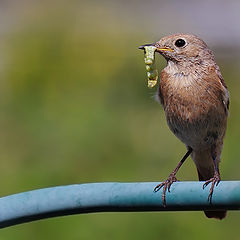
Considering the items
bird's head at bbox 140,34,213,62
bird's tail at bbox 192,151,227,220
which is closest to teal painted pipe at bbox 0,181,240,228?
bird's head at bbox 140,34,213,62

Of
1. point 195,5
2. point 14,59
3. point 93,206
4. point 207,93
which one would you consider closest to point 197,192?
point 93,206

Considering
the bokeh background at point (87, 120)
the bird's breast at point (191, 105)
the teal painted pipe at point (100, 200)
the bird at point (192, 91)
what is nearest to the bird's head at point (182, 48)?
the bird at point (192, 91)

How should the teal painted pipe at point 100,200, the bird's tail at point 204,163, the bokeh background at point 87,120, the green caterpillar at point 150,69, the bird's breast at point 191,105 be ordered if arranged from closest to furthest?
the teal painted pipe at point 100,200, the green caterpillar at point 150,69, the bird's breast at point 191,105, the bird's tail at point 204,163, the bokeh background at point 87,120

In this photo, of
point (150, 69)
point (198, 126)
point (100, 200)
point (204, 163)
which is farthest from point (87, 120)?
point (100, 200)

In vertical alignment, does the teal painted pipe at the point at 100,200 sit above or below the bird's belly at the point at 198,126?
below

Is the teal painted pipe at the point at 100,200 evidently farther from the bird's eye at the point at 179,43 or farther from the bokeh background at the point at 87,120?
the bokeh background at the point at 87,120

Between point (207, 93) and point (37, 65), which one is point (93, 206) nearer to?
point (207, 93)
